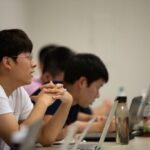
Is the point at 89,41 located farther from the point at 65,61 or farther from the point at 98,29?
the point at 65,61

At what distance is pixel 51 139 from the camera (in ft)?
5.75

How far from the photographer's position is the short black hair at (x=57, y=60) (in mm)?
2770

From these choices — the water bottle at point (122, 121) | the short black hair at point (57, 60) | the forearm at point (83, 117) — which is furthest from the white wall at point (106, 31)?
the water bottle at point (122, 121)

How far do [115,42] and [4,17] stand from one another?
158 cm

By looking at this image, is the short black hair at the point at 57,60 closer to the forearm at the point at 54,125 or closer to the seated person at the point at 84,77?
the seated person at the point at 84,77

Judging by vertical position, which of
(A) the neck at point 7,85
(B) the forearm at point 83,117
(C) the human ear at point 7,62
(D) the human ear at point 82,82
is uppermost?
(C) the human ear at point 7,62

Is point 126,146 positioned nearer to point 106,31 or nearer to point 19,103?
point 19,103

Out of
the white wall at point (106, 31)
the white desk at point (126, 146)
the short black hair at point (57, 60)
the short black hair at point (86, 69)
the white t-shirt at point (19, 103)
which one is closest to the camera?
the white desk at point (126, 146)

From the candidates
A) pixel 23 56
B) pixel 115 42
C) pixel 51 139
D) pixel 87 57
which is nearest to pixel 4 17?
pixel 87 57

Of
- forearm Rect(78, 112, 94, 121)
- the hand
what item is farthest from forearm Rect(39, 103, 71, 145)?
forearm Rect(78, 112, 94, 121)

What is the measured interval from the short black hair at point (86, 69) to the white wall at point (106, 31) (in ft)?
5.01

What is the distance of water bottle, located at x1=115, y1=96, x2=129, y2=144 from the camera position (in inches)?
66.9

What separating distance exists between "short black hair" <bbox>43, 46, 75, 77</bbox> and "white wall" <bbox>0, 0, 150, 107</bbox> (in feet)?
3.62

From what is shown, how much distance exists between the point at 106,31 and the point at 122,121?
7.88ft
